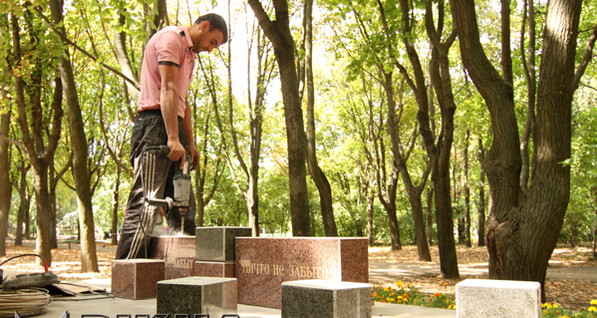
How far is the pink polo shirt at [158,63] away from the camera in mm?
6867

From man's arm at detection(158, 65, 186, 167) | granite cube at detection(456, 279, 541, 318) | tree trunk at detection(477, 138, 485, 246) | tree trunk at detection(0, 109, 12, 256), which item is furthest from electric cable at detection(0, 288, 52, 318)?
tree trunk at detection(477, 138, 485, 246)

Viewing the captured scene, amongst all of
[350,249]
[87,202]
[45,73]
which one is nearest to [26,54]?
[45,73]

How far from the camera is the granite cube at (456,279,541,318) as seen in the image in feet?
11.4

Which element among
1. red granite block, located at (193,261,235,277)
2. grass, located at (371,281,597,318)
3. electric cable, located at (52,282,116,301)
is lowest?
grass, located at (371,281,597,318)

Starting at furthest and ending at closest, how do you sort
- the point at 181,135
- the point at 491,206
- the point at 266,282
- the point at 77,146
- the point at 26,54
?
the point at 26,54 → the point at 77,146 → the point at 491,206 → the point at 181,135 → the point at 266,282

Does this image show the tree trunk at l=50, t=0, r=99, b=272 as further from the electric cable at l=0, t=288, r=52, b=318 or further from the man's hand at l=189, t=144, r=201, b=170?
the electric cable at l=0, t=288, r=52, b=318

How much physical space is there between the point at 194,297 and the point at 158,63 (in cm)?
346

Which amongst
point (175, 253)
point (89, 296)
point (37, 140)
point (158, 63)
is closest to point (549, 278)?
point (175, 253)

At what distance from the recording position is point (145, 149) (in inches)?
273

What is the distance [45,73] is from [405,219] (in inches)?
1163

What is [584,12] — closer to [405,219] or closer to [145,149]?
[145,149]

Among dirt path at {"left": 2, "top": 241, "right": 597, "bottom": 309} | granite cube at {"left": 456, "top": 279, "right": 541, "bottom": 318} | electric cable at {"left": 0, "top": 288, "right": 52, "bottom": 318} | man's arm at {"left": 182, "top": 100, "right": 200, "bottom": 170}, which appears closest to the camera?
granite cube at {"left": 456, "top": 279, "right": 541, "bottom": 318}

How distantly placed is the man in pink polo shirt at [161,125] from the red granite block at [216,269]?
108 cm

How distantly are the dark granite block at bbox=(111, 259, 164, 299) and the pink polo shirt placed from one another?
1966 mm
